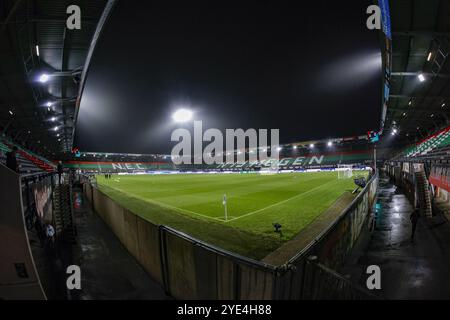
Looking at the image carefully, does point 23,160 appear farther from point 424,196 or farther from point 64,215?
point 424,196

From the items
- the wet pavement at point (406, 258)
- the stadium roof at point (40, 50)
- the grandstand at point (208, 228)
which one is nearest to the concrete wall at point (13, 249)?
the grandstand at point (208, 228)

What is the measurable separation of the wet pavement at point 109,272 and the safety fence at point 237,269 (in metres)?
0.32

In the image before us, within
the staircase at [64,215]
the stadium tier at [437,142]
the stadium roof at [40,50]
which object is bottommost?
the staircase at [64,215]

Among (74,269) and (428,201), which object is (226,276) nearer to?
(74,269)

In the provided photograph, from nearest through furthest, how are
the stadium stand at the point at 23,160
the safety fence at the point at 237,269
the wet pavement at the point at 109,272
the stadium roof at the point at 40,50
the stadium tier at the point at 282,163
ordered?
the safety fence at the point at 237,269 → the wet pavement at the point at 109,272 → the stadium roof at the point at 40,50 → the stadium stand at the point at 23,160 → the stadium tier at the point at 282,163

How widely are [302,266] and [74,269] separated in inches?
279

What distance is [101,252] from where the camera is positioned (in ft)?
30.6

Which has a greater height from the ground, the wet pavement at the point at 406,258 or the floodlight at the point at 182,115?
the floodlight at the point at 182,115

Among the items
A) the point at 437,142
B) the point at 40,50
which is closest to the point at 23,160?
the point at 40,50

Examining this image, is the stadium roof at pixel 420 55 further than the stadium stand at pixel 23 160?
No

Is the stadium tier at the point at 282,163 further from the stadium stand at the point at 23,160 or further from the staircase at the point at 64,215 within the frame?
the staircase at the point at 64,215

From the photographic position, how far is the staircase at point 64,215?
434 inches

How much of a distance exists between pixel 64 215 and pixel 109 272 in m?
6.19

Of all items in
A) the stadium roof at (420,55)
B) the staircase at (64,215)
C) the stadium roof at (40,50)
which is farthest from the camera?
the staircase at (64,215)
